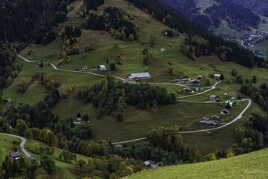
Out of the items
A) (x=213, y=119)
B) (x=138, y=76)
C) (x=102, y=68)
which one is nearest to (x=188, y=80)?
(x=138, y=76)

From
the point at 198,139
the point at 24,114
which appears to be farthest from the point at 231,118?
the point at 24,114

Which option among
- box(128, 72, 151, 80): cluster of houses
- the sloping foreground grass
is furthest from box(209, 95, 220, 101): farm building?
the sloping foreground grass

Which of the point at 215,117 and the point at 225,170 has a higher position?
the point at 225,170

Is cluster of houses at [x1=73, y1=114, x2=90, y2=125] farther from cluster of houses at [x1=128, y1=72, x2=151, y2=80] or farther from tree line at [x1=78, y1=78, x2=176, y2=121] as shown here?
cluster of houses at [x1=128, y1=72, x2=151, y2=80]

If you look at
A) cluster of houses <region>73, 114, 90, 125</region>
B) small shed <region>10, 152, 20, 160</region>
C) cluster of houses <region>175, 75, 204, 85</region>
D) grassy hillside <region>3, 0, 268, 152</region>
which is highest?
small shed <region>10, 152, 20, 160</region>

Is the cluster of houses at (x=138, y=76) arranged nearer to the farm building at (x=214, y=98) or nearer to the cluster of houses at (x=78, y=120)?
the cluster of houses at (x=78, y=120)

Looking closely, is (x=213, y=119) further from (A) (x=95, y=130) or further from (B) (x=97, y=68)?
(B) (x=97, y=68)

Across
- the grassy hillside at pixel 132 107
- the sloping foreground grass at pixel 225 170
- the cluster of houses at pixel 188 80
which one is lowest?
the grassy hillside at pixel 132 107

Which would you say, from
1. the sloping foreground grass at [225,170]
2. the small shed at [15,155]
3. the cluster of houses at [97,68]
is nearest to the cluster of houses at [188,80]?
the cluster of houses at [97,68]
